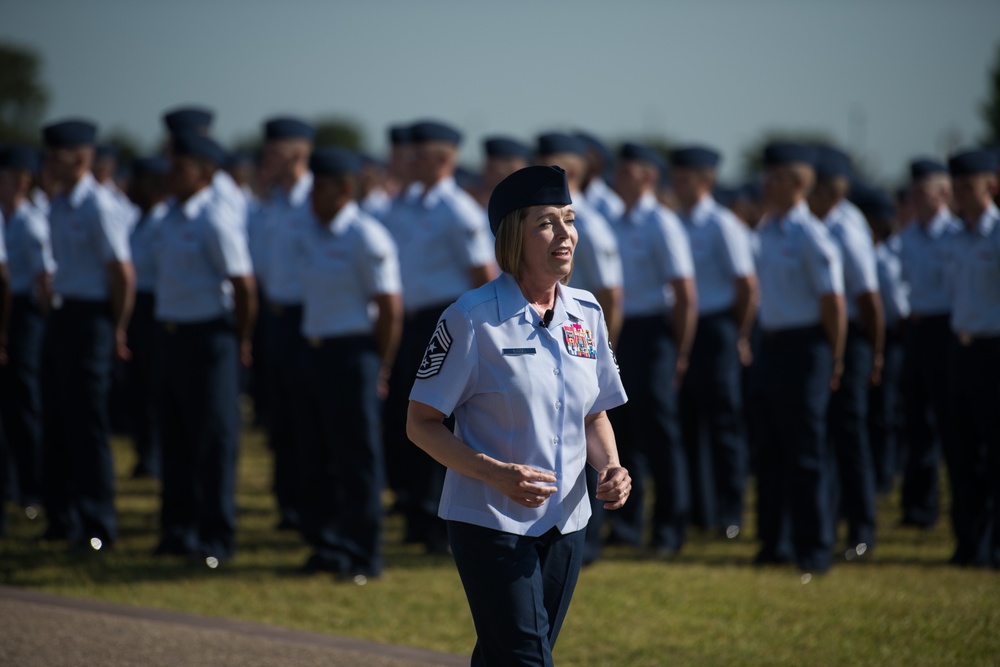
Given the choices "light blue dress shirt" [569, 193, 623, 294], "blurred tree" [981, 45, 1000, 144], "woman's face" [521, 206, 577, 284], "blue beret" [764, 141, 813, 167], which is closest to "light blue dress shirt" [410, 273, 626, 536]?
"woman's face" [521, 206, 577, 284]

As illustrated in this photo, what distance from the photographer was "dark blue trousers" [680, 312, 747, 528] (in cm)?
1053

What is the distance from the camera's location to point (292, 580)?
8.28 m

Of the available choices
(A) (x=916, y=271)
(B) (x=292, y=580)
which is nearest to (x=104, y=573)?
(B) (x=292, y=580)

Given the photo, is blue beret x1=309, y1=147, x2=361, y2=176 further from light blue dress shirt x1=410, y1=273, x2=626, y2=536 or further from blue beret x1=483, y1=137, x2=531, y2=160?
light blue dress shirt x1=410, y1=273, x2=626, y2=536

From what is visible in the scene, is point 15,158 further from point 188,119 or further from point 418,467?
point 418,467

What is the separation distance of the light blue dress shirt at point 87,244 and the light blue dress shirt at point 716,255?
4701 mm

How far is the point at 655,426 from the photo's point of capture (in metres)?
9.51

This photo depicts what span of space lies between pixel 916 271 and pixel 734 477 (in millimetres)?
2357

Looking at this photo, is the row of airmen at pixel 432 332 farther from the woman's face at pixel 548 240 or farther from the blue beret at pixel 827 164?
the woman's face at pixel 548 240

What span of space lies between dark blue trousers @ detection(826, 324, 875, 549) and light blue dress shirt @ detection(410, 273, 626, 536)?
5581mm

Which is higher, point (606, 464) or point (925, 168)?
point (925, 168)

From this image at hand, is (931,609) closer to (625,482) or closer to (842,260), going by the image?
(842,260)

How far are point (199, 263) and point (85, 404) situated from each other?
1.51m

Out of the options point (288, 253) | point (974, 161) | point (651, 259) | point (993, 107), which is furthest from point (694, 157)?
point (993, 107)
